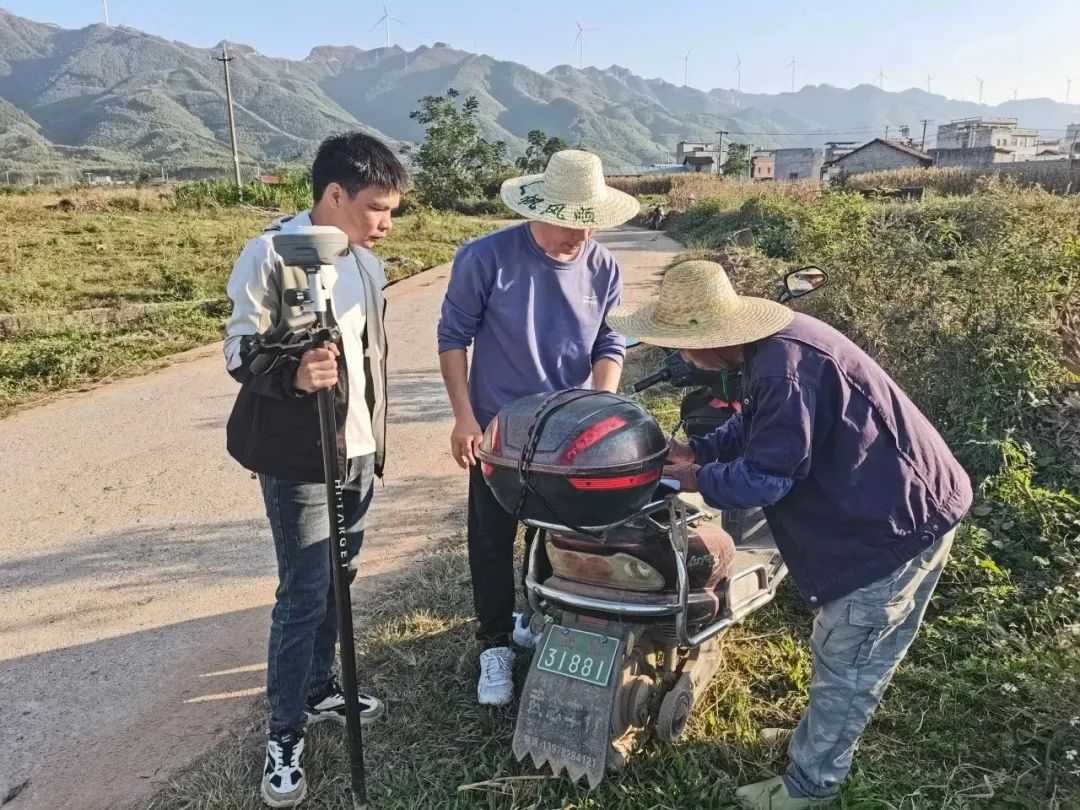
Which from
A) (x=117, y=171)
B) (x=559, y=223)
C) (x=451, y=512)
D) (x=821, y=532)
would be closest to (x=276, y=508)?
(x=559, y=223)

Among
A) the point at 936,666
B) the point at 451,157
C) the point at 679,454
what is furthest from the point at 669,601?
the point at 451,157

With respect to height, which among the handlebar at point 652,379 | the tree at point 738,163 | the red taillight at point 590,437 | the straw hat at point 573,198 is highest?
the tree at point 738,163

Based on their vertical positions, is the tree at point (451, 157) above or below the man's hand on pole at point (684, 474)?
above

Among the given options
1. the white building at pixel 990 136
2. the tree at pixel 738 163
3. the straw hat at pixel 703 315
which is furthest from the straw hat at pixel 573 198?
the white building at pixel 990 136

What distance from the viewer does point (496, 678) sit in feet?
9.32

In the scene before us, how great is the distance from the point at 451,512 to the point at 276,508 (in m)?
2.41

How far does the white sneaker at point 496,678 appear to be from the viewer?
2799mm

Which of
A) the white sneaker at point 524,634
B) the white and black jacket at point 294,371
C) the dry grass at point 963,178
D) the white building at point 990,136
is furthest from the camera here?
the white building at point 990,136

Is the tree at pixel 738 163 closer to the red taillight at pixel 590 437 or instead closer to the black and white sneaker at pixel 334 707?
the black and white sneaker at pixel 334 707

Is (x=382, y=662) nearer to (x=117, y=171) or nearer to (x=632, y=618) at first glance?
(x=632, y=618)

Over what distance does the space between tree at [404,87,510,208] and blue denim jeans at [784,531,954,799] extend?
32736 millimetres

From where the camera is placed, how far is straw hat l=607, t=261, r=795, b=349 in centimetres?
202

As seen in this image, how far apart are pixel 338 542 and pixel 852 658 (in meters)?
1.46

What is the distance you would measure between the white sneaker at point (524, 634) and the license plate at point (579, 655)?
753 mm
